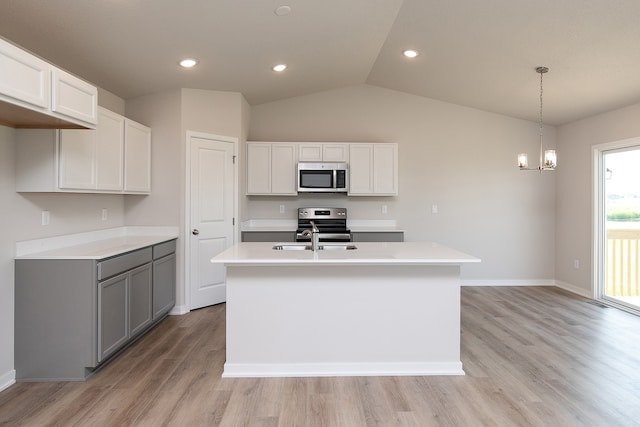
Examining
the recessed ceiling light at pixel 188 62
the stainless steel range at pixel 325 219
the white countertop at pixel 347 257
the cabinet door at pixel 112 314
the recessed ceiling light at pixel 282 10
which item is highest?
the recessed ceiling light at pixel 282 10

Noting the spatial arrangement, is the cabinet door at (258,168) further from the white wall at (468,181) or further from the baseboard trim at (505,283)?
the baseboard trim at (505,283)

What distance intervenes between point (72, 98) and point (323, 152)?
324 cm

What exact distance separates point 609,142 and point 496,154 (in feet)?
4.49

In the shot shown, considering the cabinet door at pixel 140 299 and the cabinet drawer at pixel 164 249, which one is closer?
the cabinet door at pixel 140 299

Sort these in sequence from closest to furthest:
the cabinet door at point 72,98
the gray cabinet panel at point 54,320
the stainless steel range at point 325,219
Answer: the cabinet door at point 72,98, the gray cabinet panel at point 54,320, the stainless steel range at point 325,219

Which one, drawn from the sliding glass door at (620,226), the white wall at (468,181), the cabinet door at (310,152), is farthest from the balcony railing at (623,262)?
the cabinet door at (310,152)

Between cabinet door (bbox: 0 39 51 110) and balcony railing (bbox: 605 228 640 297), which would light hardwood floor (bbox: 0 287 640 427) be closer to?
balcony railing (bbox: 605 228 640 297)

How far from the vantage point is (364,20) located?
356 centimetres

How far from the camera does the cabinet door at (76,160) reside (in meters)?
2.89

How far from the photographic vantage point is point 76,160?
3.03 meters

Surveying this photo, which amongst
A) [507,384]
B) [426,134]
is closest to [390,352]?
[507,384]

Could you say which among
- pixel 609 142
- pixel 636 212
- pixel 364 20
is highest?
pixel 364 20

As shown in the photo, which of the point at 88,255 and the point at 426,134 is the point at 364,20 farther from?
the point at 88,255

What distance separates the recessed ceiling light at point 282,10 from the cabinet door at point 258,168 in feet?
7.47
